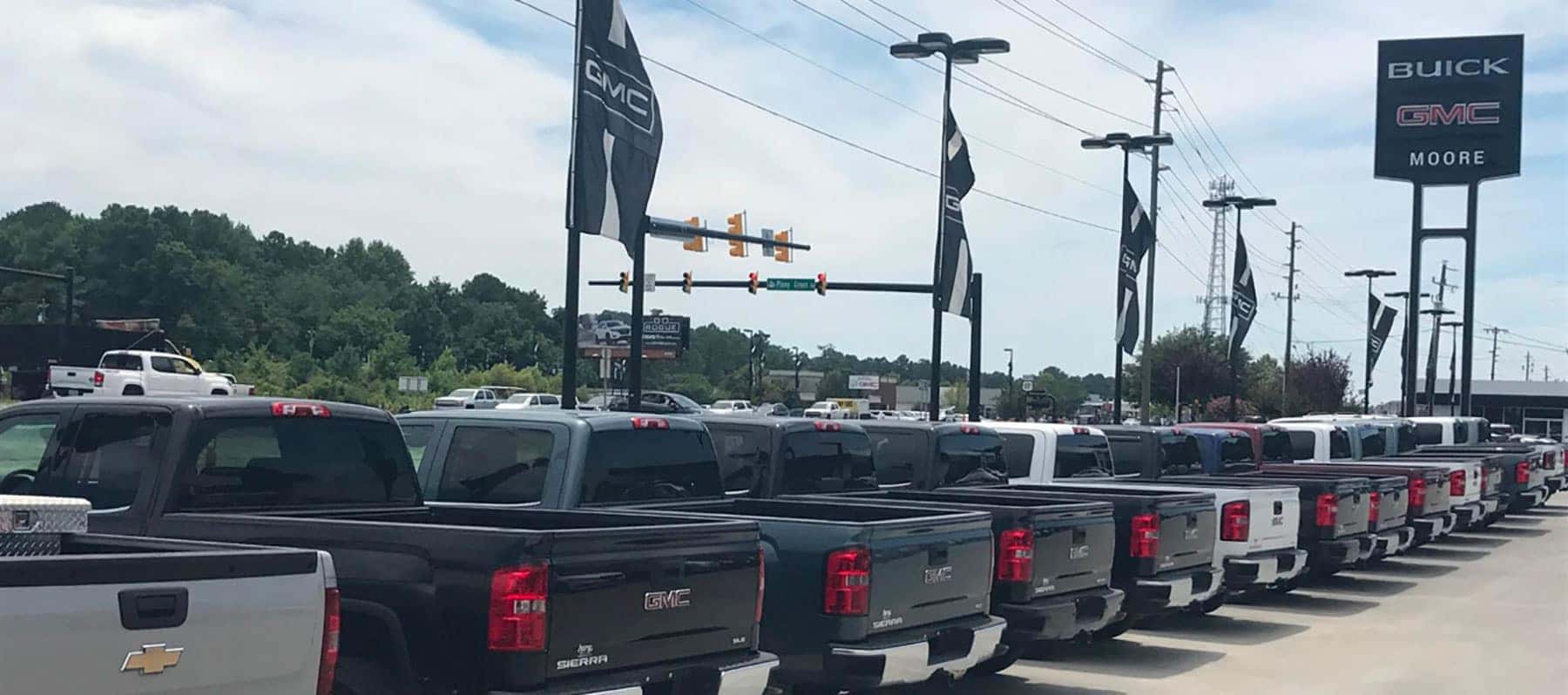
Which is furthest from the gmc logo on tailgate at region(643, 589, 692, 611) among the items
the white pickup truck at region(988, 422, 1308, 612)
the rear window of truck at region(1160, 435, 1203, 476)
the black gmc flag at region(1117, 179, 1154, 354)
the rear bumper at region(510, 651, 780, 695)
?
the black gmc flag at region(1117, 179, 1154, 354)

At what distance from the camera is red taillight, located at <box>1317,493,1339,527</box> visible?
661 inches

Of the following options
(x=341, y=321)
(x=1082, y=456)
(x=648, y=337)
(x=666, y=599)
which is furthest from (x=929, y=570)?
(x=341, y=321)

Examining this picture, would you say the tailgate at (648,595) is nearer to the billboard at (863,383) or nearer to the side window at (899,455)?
the side window at (899,455)

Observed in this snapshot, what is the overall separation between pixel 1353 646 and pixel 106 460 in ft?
35.2

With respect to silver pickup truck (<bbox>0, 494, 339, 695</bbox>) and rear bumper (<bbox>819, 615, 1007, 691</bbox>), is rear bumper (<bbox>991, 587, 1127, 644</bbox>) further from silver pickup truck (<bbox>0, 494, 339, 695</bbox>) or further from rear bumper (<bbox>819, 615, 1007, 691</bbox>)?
silver pickup truck (<bbox>0, 494, 339, 695</bbox>)

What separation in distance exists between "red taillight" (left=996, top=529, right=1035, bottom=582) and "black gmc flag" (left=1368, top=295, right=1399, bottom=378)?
57699mm

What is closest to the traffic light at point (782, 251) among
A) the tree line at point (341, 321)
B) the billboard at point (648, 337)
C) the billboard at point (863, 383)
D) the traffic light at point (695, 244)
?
the traffic light at point (695, 244)

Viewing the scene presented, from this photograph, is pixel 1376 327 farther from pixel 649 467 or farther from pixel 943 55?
pixel 649 467

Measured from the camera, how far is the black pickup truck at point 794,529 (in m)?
8.26

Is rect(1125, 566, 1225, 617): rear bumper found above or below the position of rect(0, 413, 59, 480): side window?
below

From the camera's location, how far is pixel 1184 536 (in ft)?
41.6

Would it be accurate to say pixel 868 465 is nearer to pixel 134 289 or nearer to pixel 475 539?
pixel 475 539

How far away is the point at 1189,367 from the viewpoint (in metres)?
72.2

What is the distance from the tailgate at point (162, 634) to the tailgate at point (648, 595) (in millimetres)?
1371
